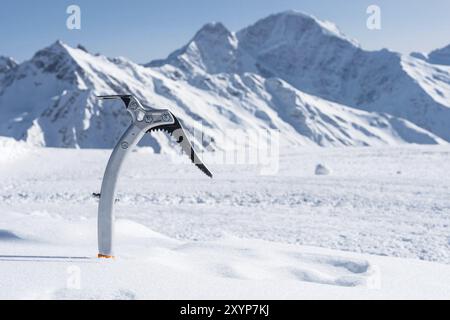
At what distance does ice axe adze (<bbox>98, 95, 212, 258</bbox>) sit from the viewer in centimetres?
439

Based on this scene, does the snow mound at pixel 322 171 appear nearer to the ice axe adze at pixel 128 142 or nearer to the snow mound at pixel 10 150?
the snow mound at pixel 10 150

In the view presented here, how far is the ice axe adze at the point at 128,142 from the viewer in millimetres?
4387

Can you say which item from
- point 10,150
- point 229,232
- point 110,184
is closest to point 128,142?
point 110,184

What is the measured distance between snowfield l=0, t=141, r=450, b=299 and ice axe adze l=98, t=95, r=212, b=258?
0.91 feet

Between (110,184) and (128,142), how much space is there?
17.1 inches

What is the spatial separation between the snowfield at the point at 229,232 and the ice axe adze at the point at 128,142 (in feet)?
0.91

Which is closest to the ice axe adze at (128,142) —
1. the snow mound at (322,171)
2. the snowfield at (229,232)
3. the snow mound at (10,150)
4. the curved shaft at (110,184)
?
the curved shaft at (110,184)

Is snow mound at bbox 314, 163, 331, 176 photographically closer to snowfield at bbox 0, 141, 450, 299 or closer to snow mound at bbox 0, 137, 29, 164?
snowfield at bbox 0, 141, 450, 299

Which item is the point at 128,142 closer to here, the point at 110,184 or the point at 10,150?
the point at 110,184

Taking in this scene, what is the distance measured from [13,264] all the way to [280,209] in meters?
9.98

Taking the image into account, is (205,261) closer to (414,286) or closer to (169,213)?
(414,286)

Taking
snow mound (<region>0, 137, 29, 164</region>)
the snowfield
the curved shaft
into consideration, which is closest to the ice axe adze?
the curved shaft

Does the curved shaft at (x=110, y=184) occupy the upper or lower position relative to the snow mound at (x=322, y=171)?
upper
